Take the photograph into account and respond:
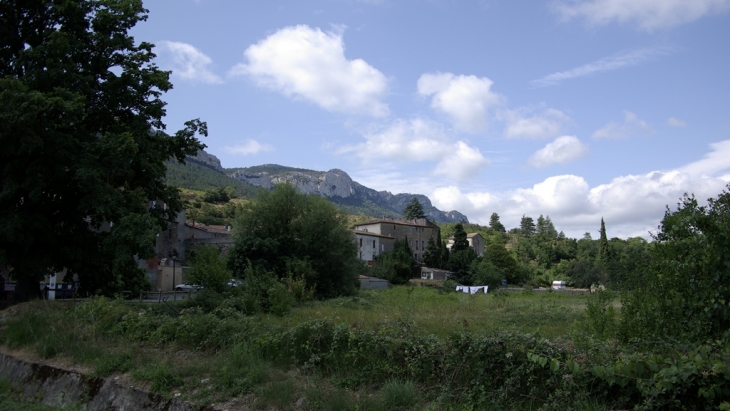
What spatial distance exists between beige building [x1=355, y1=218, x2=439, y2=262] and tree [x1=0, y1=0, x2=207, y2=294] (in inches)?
3086

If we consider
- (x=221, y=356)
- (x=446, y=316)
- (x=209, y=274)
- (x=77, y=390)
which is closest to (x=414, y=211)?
(x=209, y=274)

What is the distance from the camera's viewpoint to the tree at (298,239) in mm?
43250

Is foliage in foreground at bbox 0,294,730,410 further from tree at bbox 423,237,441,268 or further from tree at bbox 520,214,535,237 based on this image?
tree at bbox 520,214,535,237

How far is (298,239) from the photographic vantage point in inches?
1778

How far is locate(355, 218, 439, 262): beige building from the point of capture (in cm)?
10250

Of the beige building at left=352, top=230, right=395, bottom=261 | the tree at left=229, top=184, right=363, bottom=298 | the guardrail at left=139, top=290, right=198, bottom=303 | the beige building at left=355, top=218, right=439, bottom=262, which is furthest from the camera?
the beige building at left=355, top=218, right=439, bottom=262

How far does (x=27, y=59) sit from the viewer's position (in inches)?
616

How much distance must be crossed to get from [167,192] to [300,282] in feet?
57.3

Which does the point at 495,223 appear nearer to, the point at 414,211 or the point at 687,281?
the point at 414,211

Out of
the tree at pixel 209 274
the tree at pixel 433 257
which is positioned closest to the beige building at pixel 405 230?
the tree at pixel 433 257

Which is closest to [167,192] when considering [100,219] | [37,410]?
[100,219]

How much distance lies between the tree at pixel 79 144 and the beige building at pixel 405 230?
78.4 m

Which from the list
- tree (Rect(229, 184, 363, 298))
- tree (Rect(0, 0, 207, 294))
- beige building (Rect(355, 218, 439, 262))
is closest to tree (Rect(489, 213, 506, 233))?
beige building (Rect(355, 218, 439, 262))

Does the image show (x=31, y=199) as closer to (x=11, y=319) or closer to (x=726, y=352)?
(x=11, y=319)
